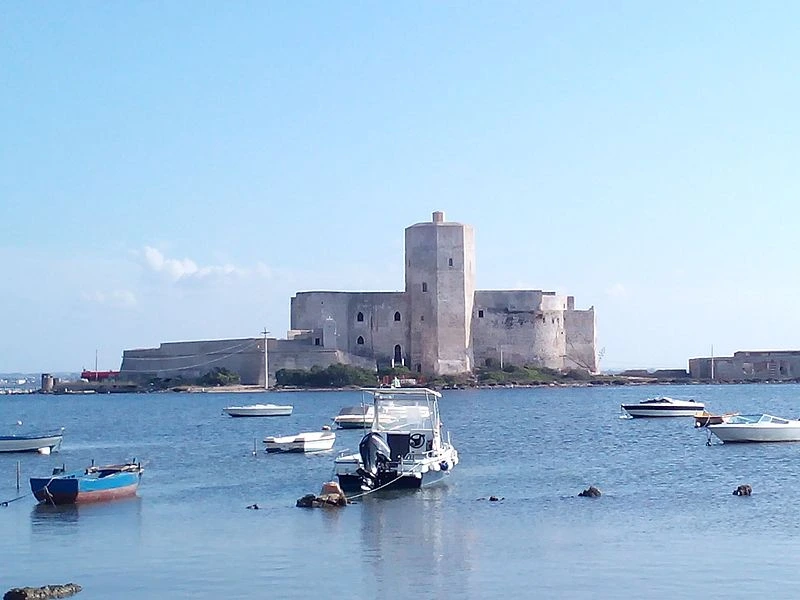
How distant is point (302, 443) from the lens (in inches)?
981

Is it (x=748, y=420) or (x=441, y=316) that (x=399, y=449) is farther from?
(x=441, y=316)

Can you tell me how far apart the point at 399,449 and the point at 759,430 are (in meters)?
9.77

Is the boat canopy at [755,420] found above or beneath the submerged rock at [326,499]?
above

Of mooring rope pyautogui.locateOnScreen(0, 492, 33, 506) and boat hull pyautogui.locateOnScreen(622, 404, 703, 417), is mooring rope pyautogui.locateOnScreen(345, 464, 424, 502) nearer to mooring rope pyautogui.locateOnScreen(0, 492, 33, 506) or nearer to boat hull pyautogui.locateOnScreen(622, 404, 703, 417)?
mooring rope pyautogui.locateOnScreen(0, 492, 33, 506)

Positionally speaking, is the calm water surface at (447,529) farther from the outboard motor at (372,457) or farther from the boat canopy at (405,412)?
the boat canopy at (405,412)

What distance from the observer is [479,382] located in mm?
58812

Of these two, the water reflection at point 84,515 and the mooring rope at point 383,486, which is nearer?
the water reflection at point 84,515

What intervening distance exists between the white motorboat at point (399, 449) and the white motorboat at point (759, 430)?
25.3 feet

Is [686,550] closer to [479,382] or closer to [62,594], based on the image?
[62,594]

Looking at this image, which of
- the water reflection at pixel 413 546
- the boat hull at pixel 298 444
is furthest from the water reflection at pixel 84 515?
the boat hull at pixel 298 444

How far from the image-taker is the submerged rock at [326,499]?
1587cm

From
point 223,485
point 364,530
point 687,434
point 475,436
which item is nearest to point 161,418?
point 475,436

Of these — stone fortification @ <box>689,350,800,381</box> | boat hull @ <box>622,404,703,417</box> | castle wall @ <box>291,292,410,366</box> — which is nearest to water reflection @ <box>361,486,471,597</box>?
boat hull @ <box>622,404,703,417</box>

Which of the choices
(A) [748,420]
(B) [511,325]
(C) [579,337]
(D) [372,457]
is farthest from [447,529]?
(C) [579,337]
